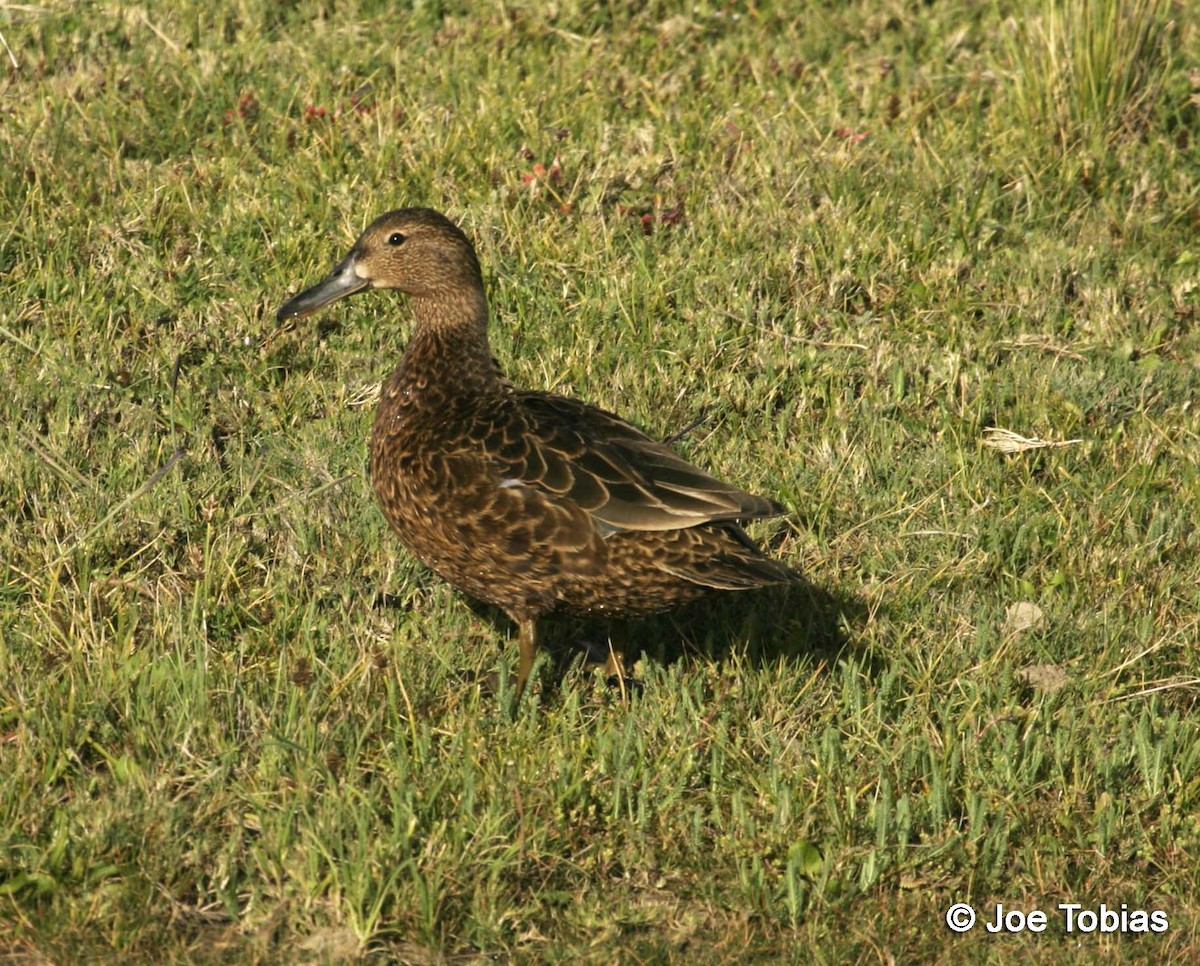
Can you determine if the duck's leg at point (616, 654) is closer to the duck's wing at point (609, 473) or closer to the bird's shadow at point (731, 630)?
the bird's shadow at point (731, 630)

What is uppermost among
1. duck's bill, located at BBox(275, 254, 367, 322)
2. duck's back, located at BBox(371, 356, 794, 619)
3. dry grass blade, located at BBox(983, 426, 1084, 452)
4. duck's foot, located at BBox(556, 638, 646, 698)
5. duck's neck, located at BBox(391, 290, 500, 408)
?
duck's bill, located at BBox(275, 254, 367, 322)

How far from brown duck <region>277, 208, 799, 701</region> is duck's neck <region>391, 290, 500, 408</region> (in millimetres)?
12

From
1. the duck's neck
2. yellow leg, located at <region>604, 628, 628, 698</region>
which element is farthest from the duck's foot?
the duck's neck

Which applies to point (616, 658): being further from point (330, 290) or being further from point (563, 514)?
point (330, 290)

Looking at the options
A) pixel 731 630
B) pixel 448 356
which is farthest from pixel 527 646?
pixel 448 356

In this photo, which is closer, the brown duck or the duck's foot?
the brown duck

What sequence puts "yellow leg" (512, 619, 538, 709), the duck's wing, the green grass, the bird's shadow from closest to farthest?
the green grass → the duck's wing → "yellow leg" (512, 619, 538, 709) → the bird's shadow

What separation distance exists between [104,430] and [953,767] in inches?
131

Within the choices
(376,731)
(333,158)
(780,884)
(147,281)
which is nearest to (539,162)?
(333,158)

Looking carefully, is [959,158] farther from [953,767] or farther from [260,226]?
[953,767]

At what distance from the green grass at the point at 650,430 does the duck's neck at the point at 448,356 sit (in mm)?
535

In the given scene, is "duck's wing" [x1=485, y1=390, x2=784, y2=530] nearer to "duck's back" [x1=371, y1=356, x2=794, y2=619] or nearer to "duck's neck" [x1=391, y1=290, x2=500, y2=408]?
"duck's back" [x1=371, y1=356, x2=794, y2=619]

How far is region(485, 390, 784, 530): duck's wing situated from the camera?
5160mm

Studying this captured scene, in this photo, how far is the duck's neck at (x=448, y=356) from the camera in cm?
579
